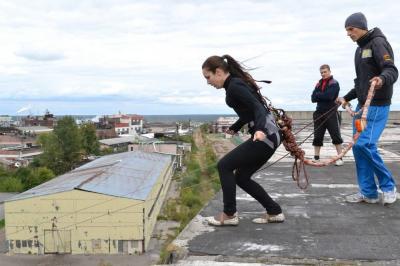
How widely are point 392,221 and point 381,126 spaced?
2.90 ft

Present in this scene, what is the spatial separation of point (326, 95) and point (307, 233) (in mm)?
4092

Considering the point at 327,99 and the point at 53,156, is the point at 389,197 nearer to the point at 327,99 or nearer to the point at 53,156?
the point at 327,99

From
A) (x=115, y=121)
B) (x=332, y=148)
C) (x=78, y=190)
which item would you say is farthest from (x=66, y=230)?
(x=115, y=121)

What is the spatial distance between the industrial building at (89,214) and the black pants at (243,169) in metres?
18.1

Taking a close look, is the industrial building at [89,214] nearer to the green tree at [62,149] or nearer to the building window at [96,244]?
the building window at [96,244]

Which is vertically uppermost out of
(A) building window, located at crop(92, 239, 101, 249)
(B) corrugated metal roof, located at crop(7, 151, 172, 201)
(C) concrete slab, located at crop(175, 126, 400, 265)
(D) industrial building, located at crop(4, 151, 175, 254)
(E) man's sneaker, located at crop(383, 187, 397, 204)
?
(E) man's sneaker, located at crop(383, 187, 397, 204)

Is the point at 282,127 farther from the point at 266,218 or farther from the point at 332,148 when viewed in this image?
the point at 332,148

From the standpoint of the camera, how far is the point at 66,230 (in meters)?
24.8

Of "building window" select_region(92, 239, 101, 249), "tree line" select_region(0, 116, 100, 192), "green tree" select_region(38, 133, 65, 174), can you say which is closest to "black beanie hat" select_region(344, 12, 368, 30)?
"building window" select_region(92, 239, 101, 249)

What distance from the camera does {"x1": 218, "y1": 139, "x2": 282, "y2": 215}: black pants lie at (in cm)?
366

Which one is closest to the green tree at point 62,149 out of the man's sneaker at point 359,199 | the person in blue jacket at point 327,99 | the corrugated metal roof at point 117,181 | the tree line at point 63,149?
the tree line at point 63,149

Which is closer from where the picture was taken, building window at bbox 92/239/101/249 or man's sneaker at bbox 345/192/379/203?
man's sneaker at bbox 345/192/379/203

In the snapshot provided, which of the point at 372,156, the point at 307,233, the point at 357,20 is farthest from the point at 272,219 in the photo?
the point at 357,20

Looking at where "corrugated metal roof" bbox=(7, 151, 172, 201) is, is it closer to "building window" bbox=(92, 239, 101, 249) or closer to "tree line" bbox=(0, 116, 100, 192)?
"building window" bbox=(92, 239, 101, 249)
